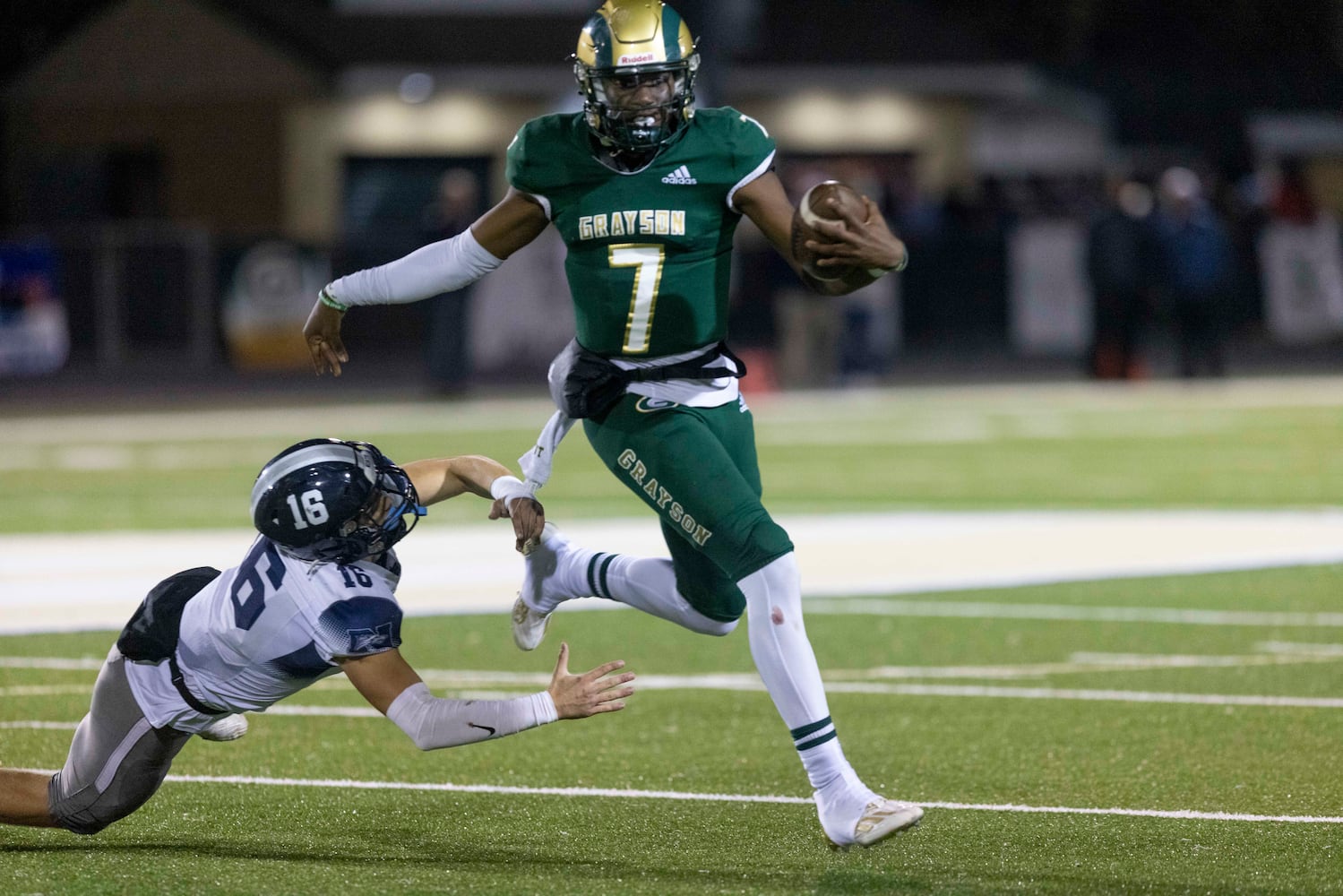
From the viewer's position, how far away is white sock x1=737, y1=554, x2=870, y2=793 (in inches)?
229

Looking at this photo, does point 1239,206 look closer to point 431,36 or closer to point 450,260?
point 431,36

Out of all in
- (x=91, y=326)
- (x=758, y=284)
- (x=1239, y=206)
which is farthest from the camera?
(x=1239, y=206)

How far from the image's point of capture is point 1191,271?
77.4 ft

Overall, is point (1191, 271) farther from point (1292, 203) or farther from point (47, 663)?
point (47, 663)

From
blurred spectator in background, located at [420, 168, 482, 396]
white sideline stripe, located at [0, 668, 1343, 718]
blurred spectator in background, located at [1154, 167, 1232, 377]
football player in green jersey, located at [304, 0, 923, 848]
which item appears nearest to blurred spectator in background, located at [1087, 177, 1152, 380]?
blurred spectator in background, located at [1154, 167, 1232, 377]

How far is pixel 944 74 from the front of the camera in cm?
3597

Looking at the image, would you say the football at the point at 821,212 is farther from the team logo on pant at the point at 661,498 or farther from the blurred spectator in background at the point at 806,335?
the blurred spectator in background at the point at 806,335

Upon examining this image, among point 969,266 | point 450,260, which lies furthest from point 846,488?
point 969,266

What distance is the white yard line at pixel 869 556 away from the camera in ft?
33.7

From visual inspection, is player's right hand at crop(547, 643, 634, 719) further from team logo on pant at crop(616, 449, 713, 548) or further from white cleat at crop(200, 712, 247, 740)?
white cleat at crop(200, 712, 247, 740)

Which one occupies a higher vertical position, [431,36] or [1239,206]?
[431,36]

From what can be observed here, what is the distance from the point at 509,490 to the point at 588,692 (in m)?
1.21

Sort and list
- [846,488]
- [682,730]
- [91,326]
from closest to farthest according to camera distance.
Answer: [682,730] < [846,488] < [91,326]

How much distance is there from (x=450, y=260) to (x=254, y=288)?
19.7 meters
